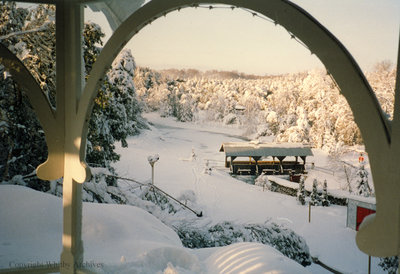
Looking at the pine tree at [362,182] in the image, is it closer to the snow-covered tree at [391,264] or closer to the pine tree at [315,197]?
the pine tree at [315,197]

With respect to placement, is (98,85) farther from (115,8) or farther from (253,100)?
(253,100)

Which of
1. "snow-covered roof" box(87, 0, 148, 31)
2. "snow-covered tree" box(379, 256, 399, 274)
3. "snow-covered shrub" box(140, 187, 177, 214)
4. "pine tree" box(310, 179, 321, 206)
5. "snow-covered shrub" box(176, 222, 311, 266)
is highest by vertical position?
"snow-covered roof" box(87, 0, 148, 31)

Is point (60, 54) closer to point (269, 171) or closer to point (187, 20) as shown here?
point (187, 20)

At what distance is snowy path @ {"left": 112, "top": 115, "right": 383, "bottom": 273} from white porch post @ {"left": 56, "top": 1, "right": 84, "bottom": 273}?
5.23m

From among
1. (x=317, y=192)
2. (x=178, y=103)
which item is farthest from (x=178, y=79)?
(x=317, y=192)

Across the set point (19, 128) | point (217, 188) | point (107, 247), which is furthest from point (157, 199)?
point (217, 188)

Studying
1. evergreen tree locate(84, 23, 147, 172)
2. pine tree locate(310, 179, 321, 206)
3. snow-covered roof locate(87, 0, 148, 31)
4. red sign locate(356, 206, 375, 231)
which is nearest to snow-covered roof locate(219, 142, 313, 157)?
pine tree locate(310, 179, 321, 206)

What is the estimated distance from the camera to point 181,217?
4.41 metres

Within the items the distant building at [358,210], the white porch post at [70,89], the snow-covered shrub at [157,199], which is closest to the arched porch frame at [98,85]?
the white porch post at [70,89]

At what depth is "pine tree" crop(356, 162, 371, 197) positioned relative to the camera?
6285 millimetres

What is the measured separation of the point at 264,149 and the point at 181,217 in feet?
13.7

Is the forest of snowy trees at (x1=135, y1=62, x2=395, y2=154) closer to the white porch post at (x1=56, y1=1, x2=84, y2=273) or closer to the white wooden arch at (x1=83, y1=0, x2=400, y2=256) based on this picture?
the white porch post at (x1=56, y1=1, x2=84, y2=273)

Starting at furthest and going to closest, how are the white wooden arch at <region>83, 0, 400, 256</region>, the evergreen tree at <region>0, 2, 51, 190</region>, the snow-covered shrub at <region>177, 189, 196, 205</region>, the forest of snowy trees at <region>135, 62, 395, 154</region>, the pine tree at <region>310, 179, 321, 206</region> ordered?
1. the forest of snowy trees at <region>135, 62, 395, 154</region>
2. the pine tree at <region>310, 179, 321, 206</region>
3. the snow-covered shrub at <region>177, 189, 196, 205</region>
4. the evergreen tree at <region>0, 2, 51, 190</region>
5. the white wooden arch at <region>83, 0, 400, 256</region>

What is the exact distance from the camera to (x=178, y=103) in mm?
8141
